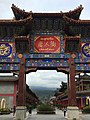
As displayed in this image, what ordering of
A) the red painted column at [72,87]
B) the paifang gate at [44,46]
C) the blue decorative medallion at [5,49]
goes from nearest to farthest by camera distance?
the red painted column at [72,87], the paifang gate at [44,46], the blue decorative medallion at [5,49]

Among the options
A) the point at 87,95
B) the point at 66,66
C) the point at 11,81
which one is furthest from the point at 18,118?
the point at 87,95

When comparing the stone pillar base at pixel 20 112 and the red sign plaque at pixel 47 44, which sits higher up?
the red sign plaque at pixel 47 44

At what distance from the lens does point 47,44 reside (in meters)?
19.4

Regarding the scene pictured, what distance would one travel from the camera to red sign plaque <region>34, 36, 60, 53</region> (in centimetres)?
1925

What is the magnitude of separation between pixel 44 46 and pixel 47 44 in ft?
1.11

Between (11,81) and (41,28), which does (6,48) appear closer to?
(41,28)

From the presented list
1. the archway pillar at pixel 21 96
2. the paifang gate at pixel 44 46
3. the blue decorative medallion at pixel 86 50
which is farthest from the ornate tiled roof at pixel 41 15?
the archway pillar at pixel 21 96

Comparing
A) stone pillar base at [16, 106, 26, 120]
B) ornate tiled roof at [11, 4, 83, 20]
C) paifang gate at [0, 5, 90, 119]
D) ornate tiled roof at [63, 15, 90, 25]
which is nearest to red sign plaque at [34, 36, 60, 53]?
paifang gate at [0, 5, 90, 119]

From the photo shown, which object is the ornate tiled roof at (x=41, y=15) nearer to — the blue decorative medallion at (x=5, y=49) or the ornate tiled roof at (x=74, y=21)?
Answer: the ornate tiled roof at (x=74, y=21)

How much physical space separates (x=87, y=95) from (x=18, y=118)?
33.8m

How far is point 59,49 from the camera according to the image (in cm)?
1930

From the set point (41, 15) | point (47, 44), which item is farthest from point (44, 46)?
point (41, 15)

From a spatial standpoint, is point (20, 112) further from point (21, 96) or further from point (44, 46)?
point (44, 46)

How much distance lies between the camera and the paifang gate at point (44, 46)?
738 inches
